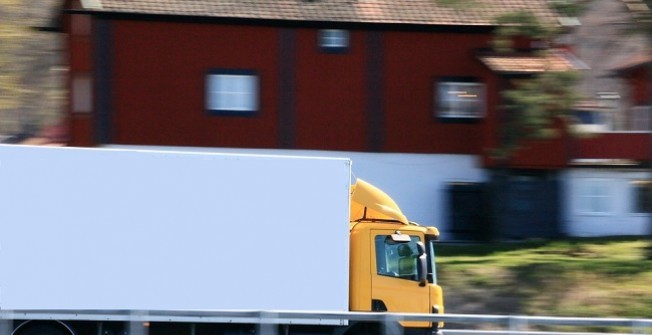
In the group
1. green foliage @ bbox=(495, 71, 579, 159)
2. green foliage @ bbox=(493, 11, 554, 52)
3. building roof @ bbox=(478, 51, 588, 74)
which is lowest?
green foliage @ bbox=(495, 71, 579, 159)

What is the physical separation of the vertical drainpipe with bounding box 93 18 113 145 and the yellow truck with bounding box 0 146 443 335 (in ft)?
55.4

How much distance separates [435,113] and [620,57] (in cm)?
577

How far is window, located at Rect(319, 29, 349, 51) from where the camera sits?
102 ft

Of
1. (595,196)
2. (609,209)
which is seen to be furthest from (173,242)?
(609,209)

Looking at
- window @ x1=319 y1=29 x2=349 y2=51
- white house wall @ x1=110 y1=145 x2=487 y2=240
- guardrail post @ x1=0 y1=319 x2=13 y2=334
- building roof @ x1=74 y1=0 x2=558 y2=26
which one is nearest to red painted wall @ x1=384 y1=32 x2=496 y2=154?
white house wall @ x1=110 y1=145 x2=487 y2=240

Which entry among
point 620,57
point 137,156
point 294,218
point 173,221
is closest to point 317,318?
point 294,218

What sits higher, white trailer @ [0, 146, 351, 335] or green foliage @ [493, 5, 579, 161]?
green foliage @ [493, 5, 579, 161]

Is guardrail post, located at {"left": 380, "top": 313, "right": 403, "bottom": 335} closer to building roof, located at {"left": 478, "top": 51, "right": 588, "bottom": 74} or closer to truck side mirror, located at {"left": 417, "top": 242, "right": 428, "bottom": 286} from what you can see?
truck side mirror, located at {"left": 417, "top": 242, "right": 428, "bottom": 286}

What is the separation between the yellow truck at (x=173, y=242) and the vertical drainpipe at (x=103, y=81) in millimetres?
16874

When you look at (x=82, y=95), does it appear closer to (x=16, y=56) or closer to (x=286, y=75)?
(x=286, y=75)

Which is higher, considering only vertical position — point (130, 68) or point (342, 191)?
point (130, 68)

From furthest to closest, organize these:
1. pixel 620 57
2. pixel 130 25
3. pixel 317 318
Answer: pixel 130 25, pixel 620 57, pixel 317 318

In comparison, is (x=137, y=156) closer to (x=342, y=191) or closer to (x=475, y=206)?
(x=342, y=191)

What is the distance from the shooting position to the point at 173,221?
13906mm
